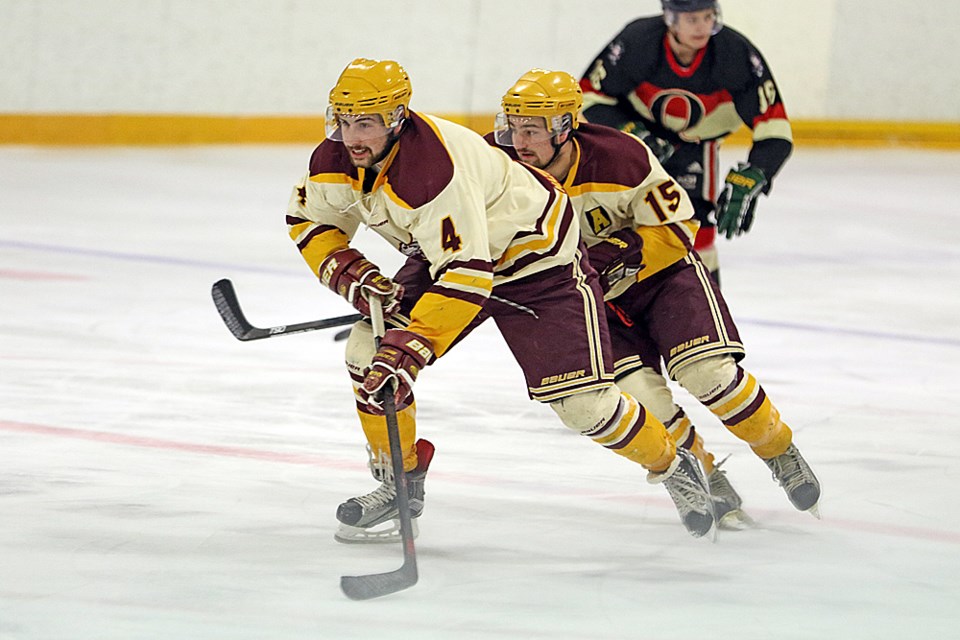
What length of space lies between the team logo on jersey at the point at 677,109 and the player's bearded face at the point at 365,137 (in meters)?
1.73

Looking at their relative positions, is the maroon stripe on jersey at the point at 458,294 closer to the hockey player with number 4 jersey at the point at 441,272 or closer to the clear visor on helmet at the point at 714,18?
the hockey player with number 4 jersey at the point at 441,272

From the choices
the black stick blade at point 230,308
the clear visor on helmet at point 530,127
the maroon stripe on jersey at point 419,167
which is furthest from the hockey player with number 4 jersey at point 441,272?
the black stick blade at point 230,308

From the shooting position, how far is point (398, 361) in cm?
268

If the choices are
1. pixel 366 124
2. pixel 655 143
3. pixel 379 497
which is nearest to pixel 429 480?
pixel 379 497

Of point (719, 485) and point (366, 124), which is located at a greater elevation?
point (366, 124)

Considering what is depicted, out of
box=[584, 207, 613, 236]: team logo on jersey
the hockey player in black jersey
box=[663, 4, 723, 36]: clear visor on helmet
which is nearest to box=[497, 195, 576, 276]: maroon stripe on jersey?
box=[584, 207, 613, 236]: team logo on jersey

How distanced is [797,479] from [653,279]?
A: 51cm

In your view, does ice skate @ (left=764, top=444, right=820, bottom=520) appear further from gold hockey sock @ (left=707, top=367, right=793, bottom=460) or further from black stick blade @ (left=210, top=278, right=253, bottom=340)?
black stick blade @ (left=210, top=278, right=253, bottom=340)

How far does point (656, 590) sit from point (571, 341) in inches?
18.9

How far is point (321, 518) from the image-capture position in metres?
3.17

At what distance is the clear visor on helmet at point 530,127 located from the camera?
304 cm

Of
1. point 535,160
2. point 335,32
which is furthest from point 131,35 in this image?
point 535,160

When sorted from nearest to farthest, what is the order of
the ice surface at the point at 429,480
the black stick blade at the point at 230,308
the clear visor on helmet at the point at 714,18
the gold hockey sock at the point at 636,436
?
the ice surface at the point at 429,480 < the gold hockey sock at the point at 636,436 < the black stick blade at the point at 230,308 < the clear visor on helmet at the point at 714,18

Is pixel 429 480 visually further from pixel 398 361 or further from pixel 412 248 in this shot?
pixel 398 361
